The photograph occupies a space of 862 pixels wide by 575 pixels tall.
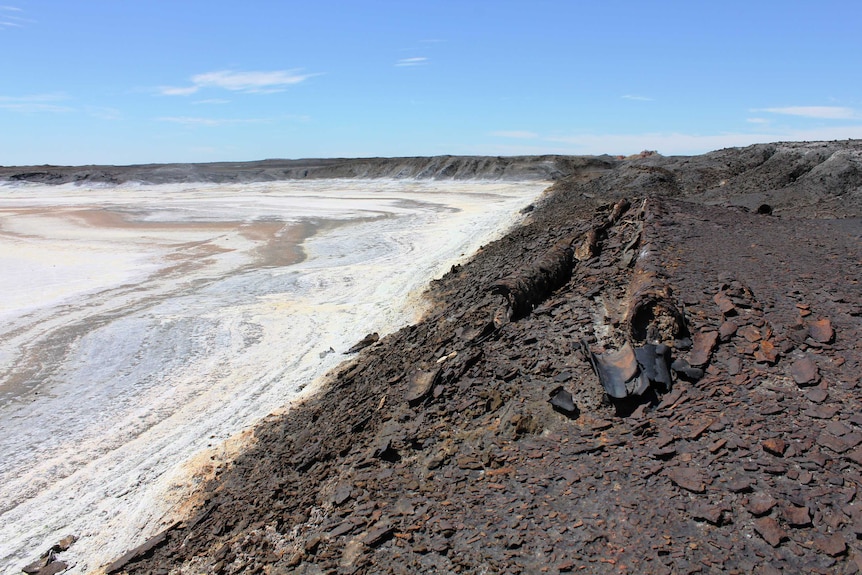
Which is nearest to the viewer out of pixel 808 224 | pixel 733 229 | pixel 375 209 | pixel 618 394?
pixel 618 394

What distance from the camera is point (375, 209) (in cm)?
4188

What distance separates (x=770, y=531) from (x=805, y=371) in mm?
2006

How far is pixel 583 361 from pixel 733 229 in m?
4.96

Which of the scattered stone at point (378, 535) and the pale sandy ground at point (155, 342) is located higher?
the scattered stone at point (378, 535)

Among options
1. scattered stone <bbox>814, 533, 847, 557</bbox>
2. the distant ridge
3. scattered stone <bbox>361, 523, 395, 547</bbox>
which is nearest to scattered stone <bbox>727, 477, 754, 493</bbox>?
scattered stone <bbox>814, 533, 847, 557</bbox>

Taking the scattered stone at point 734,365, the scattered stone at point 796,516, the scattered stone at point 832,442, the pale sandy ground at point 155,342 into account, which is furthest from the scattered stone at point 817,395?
the pale sandy ground at point 155,342

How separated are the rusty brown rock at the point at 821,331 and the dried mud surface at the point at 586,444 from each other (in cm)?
2

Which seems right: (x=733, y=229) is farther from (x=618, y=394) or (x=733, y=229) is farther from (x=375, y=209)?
(x=375, y=209)

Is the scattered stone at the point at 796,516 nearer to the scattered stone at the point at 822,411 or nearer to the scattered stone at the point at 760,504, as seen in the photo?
the scattered stone at the point at 760,504

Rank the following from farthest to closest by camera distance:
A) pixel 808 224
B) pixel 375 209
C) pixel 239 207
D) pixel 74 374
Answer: pixel 239 207
pixel 375 209
pixel 74 374
pixel 808 224

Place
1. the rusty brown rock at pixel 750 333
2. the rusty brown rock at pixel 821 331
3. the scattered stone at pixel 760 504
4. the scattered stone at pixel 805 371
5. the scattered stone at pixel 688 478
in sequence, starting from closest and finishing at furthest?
the scattered stone at pixel 760 504 → the scattered stone at pixel 688 478 → the scattered stone at pixel 805 371 → the rusty brown rock at pixel 821 331 → the rusty brown rock at pixel 750 333

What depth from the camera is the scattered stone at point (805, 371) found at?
17.2 ft

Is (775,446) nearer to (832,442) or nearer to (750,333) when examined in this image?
(832,442)

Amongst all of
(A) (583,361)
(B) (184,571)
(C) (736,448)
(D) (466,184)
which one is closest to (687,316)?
(A) (583,361)
